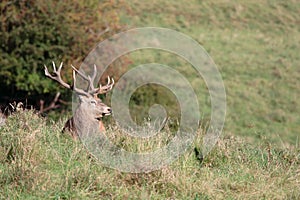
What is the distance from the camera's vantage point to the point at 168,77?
33.2 metres

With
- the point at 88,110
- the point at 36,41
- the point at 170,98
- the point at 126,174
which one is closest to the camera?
the point at 126,174

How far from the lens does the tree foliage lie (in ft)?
88.9

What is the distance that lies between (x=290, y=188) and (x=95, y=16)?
2301 cm

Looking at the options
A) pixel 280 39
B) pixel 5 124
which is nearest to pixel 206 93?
pixel 280 39

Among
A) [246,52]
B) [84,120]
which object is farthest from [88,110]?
[246,52]

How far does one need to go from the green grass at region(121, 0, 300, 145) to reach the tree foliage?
5.76 m

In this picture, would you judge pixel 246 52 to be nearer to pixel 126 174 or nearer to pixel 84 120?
pixel 84 120

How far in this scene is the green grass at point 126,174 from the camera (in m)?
6.98

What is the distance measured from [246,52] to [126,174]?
1215 inches

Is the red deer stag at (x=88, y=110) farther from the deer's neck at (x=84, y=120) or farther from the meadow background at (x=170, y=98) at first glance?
the meadow background at (x=170, y=98)

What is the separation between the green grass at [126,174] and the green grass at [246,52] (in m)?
17.3

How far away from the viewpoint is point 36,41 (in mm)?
27547

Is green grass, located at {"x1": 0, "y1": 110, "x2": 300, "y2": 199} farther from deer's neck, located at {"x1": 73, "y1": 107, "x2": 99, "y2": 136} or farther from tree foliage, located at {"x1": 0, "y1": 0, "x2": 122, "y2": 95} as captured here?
tree foliage, located at {"x1": 0, "y1": 0, "x2": 122, "y2": 95}

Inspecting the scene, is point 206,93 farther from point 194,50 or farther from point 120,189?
point 120,189
